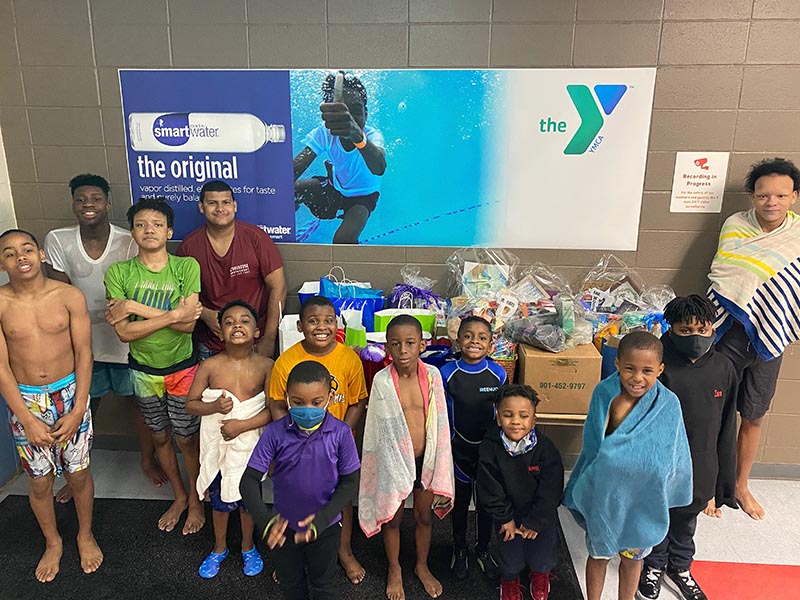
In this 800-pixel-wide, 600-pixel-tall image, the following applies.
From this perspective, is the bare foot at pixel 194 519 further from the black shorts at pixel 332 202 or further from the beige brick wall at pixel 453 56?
the black shorts at pixel 332 202

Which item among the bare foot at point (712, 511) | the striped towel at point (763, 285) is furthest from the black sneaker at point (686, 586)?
the striped towel at point (763, 285)

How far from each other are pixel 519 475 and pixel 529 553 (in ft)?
1.19

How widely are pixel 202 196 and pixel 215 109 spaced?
0.55 meters

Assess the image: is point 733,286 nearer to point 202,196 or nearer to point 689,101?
point 689,101

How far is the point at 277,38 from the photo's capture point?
10.8 feet

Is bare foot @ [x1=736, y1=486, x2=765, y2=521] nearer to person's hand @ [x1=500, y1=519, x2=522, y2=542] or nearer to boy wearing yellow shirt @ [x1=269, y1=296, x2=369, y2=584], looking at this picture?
person's hand @ [x1=500, y1=519, x2=522, y2=542]

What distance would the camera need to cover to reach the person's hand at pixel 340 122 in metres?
3.37

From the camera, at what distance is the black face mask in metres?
2.39

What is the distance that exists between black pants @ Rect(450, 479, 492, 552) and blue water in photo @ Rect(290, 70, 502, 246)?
1.40 meters

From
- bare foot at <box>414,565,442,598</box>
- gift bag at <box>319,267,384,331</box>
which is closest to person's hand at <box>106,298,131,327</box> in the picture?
gift bag at <box>319,267,384,331</box>

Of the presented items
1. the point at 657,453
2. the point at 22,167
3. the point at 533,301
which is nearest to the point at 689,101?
the point at 533,301

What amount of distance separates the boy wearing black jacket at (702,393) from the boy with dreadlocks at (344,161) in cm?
174

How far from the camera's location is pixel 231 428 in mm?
2605

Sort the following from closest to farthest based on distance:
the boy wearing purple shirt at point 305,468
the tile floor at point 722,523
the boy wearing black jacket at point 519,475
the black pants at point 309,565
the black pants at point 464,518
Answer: the boy wearing purple shirt at point 305,468 < the black pants at point 309,565 < the boy wearing black jacket at point 519,475 < the black pants at point 464,518 < the tile floor at point 722,523
